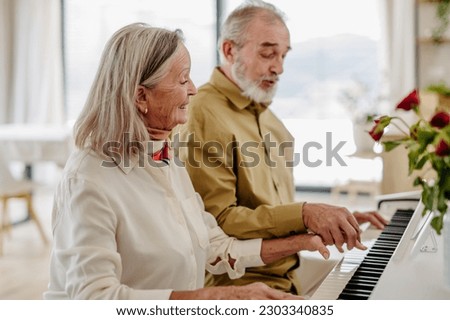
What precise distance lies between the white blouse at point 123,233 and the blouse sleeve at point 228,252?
11 centimetres

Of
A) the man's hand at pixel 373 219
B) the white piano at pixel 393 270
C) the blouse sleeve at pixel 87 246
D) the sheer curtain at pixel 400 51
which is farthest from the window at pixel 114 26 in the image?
the blouse sleeve at pixel 87 246

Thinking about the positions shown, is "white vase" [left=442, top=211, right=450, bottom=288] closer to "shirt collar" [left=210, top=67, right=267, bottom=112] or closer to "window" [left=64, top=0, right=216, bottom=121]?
"shirt collar" [left=210, top=67, right=267, bottom=112]

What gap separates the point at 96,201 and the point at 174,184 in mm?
331

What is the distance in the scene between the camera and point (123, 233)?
135 centimetres

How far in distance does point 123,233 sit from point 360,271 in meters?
0.59

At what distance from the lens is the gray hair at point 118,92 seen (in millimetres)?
1384

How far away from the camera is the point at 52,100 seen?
684cm

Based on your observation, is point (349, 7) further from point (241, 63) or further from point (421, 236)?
point (421, 236)

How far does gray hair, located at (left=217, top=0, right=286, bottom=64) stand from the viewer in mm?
2031

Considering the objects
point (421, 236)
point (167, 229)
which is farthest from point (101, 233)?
point (421, 236)

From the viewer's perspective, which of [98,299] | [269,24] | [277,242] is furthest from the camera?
[269,24]

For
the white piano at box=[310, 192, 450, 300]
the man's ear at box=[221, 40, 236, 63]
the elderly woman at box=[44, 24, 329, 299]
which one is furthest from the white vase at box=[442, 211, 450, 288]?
the man's ear at box=[221, 40, 236, 63]

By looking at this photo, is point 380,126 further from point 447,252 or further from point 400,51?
point 400,51

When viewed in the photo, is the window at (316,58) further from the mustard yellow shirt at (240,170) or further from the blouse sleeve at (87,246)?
the blouse sleeve at (87,246)
